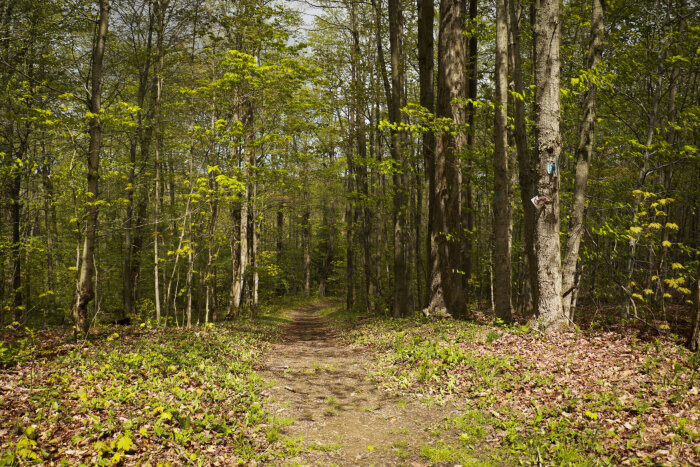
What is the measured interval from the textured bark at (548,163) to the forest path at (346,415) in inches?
123

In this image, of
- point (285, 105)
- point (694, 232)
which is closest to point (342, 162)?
point (285, 105)

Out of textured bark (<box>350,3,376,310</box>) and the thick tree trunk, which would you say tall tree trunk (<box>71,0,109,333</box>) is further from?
the thick tree trunk

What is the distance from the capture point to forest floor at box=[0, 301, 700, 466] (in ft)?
13.0

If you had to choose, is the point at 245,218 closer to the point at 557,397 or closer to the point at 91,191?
the point at 91,191

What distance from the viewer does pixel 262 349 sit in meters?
10.5

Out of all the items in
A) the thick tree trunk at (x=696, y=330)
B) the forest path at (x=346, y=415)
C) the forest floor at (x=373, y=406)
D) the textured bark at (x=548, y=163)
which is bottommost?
the forest path at (x=346, y=415)

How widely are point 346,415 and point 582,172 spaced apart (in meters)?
6.95

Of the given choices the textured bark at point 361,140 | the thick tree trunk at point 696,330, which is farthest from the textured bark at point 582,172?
the textured bark at point 361,140

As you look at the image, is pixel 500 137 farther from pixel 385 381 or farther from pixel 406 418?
pixel 406 418

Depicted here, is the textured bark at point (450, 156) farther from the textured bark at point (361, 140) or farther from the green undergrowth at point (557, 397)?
the textured bark at point (361, 140)

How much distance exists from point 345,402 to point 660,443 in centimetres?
427

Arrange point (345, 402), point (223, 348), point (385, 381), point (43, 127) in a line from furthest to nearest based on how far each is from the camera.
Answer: point (43, 127) < point (223, 348) < point (385, 381) < point (345, 402)

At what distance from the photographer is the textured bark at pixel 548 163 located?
7.12 m

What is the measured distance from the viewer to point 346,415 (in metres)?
5.93
